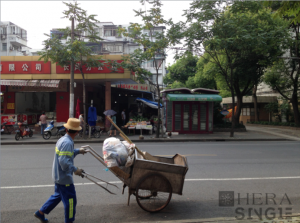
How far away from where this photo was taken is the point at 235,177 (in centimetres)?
673

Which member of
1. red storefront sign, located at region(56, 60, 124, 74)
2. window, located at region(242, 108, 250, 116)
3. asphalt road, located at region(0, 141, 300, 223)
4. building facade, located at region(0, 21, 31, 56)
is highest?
building facade, located at region(0, 21, 31, 56)

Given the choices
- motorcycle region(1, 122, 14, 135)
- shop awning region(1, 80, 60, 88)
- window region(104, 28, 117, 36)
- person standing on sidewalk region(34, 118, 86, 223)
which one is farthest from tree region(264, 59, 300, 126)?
window region(104, 28, 117, 36)

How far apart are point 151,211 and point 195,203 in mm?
1031

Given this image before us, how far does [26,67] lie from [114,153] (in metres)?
15.7

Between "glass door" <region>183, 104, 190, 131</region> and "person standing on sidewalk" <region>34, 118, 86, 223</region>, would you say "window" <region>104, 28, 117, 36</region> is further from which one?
"person standing on sidewalk" <region>34, 118, 86, 223</region>

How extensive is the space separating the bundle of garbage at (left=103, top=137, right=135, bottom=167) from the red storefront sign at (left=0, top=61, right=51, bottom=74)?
14806 mm

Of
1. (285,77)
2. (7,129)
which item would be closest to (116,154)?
(7,129)

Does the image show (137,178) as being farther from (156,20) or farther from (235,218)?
(156,20)

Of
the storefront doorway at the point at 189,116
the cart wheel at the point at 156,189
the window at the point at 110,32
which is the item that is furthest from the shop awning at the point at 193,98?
the window at the point at 110,32

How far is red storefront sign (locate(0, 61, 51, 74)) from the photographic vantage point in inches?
680

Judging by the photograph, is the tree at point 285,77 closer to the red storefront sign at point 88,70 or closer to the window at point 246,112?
the window at point 246,112

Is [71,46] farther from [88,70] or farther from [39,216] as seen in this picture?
[39,216]

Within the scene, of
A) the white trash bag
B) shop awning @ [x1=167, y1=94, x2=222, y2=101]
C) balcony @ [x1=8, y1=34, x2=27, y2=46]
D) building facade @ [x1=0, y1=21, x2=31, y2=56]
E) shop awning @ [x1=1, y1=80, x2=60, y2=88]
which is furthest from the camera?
balcony @ [x1=8, y1=34, x2=27, y2=46]

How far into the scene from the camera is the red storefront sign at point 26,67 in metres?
17.3
